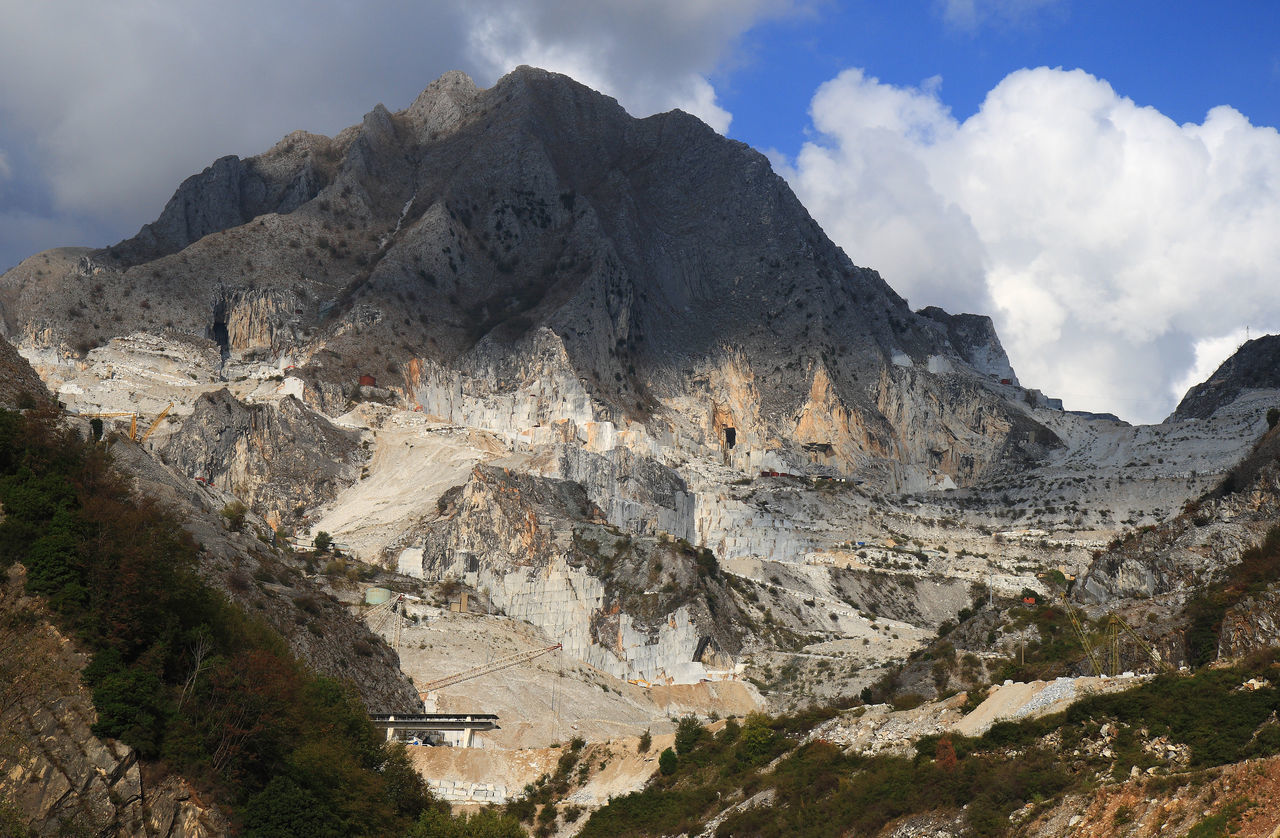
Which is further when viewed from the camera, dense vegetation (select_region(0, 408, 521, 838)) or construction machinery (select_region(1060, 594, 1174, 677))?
construction machinery (select_region(1060, 594, 1174, 677))

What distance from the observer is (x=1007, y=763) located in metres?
49.3

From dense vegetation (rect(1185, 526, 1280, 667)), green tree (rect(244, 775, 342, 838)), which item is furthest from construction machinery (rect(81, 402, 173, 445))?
dense vegetation (rect(1185, 526, 1280, 667))

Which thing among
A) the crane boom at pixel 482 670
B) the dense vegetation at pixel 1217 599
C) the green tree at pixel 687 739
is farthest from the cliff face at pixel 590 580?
the dense vegetation at pixel 1217 599

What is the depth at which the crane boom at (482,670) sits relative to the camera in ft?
336

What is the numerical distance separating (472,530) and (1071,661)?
76.1 metres

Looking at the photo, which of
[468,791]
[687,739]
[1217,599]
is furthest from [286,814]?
[1217,599]

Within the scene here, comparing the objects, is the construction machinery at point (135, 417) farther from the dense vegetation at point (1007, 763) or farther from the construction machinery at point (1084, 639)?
the dense vegetation at point (1007, 763)

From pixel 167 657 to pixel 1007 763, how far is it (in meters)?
27.6

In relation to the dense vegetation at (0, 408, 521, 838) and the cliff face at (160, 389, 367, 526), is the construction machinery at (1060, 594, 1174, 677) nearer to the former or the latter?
the dense vegetation at (0, 408, 521, 838)

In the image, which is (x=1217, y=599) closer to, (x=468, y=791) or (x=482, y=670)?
(x=468, y=791)

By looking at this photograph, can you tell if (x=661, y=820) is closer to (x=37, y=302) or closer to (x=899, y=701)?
(x=899, y=701)

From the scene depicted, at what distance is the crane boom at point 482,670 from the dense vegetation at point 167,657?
45.8m

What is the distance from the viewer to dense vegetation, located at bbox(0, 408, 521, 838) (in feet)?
146

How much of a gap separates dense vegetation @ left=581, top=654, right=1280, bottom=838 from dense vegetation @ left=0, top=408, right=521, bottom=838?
13542mm
